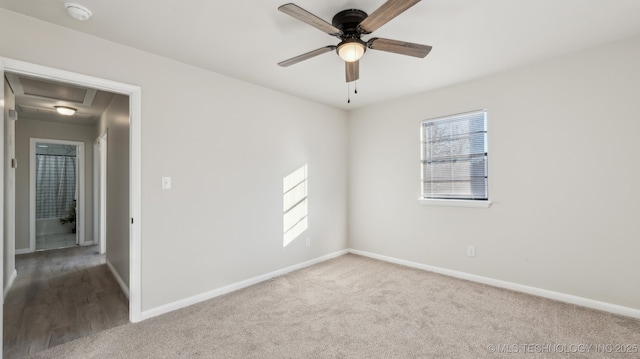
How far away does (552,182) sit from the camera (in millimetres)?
2941

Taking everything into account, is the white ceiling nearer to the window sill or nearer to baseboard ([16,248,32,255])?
the window sill

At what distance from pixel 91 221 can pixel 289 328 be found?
557 cm

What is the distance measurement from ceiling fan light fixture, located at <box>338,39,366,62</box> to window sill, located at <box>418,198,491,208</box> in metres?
2.35

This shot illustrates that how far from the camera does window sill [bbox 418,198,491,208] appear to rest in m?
3.39

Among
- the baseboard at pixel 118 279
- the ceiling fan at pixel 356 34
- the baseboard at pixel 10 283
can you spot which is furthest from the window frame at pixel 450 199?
the baseboard at pixel 10 283

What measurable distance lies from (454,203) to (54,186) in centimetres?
893

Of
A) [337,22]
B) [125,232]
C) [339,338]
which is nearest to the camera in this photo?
[337,22]

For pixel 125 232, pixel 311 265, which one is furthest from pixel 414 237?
pixel 125 232

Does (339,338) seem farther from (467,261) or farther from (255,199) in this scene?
(467,261)

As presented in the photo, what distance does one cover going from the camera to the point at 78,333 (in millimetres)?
2396

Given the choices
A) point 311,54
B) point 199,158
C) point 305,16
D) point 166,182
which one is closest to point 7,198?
point 166,182

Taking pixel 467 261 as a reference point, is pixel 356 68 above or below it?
above

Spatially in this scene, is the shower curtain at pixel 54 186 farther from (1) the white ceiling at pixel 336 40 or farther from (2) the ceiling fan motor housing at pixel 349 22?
(2) the ceiling fan motor housing at pixel 349 22

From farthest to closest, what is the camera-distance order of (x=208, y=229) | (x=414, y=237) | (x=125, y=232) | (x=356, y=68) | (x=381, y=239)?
(x=381, y=239) < (x=414, y=237) < (x=125, y=232) < (x=208, y=229) < (x=356, y=68)
